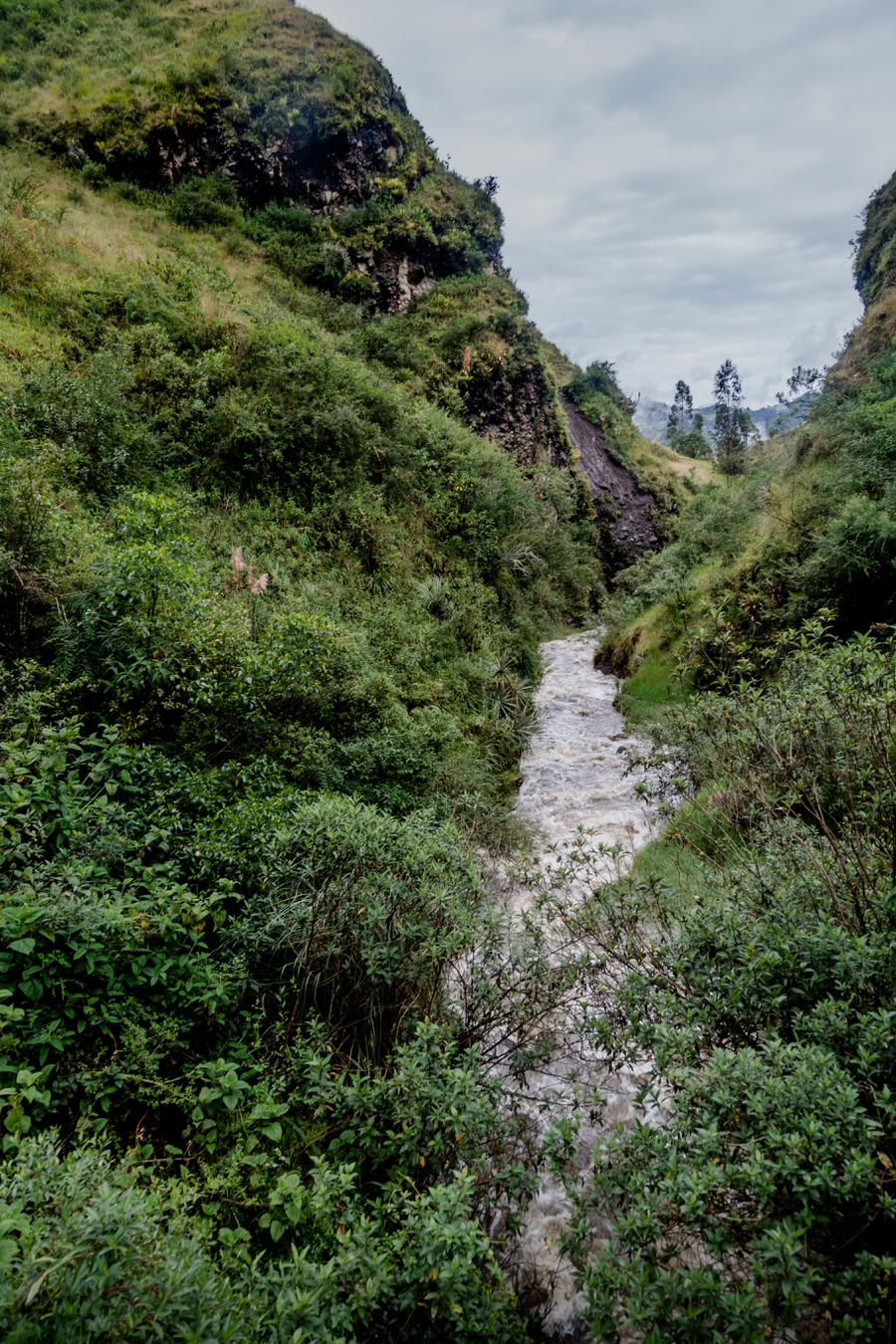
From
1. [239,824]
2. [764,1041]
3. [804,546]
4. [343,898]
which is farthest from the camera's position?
[804,546]

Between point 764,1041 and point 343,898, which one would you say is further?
point 343,898

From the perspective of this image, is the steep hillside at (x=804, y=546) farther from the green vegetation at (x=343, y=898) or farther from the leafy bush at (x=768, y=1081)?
the leafy bush at (x=768, y=1081)

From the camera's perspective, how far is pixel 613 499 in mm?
39500

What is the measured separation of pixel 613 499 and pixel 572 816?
35.0 meters

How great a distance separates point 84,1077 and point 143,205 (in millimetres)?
26210

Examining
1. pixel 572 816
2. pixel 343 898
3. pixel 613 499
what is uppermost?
pixel 613 499

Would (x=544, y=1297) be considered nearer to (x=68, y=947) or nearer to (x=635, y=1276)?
(x=635, y=1276)

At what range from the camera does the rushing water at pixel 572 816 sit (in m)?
3.89

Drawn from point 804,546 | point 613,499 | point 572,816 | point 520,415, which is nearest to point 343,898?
point 572,816

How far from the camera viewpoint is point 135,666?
5.38 m

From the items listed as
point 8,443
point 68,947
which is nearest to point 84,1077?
point 68,947

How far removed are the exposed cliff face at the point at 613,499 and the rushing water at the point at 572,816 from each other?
61.1 ft

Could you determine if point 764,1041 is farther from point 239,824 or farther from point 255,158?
Result: point 255,158

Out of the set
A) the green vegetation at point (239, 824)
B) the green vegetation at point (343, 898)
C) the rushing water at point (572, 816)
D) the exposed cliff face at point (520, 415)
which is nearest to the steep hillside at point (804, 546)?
the green vegetation at point (343, 898)
